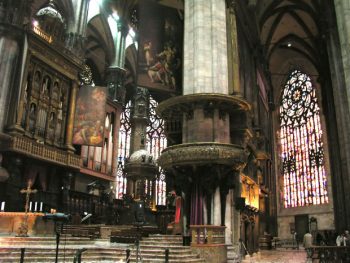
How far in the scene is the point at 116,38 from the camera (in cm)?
3222

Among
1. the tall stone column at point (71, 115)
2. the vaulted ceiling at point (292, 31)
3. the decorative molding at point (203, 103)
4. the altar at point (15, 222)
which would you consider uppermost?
the vaulted ceiling at point (292, 31)

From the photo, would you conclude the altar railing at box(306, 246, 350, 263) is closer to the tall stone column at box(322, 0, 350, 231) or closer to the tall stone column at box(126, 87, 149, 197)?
the tall stone column at box(322, 0, 350, 231)

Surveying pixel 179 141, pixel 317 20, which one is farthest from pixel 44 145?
pixel 317 20

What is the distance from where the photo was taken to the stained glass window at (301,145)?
36594 millimetres

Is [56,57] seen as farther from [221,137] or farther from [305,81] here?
[305,81]

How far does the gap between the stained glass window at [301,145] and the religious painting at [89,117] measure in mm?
22790

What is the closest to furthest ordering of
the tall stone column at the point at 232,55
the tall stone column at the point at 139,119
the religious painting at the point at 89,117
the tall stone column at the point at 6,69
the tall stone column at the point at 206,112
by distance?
the tall stone column at the point at 206,112 < the tall stone column at the point at 232,55 < the tall stone column at the point at 6,69 < the religious painting at the point at 89,117 < the tall stone column at the point at 139,119

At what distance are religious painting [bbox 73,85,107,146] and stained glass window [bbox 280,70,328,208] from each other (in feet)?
74.8

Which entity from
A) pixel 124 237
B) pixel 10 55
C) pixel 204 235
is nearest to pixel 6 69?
pixel 10 55

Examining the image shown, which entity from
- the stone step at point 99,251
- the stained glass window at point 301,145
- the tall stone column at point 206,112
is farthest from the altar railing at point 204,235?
the stained glass window at point 301,145

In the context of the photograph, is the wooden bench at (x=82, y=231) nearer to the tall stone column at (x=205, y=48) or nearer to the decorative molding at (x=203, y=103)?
the decorative molding at (x=203, y=103)

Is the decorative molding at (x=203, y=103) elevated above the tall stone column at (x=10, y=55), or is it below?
below

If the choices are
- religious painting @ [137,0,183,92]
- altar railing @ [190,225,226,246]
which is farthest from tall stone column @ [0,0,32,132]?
altar railing @ [190,225,226,246]

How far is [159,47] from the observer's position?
17078mm
